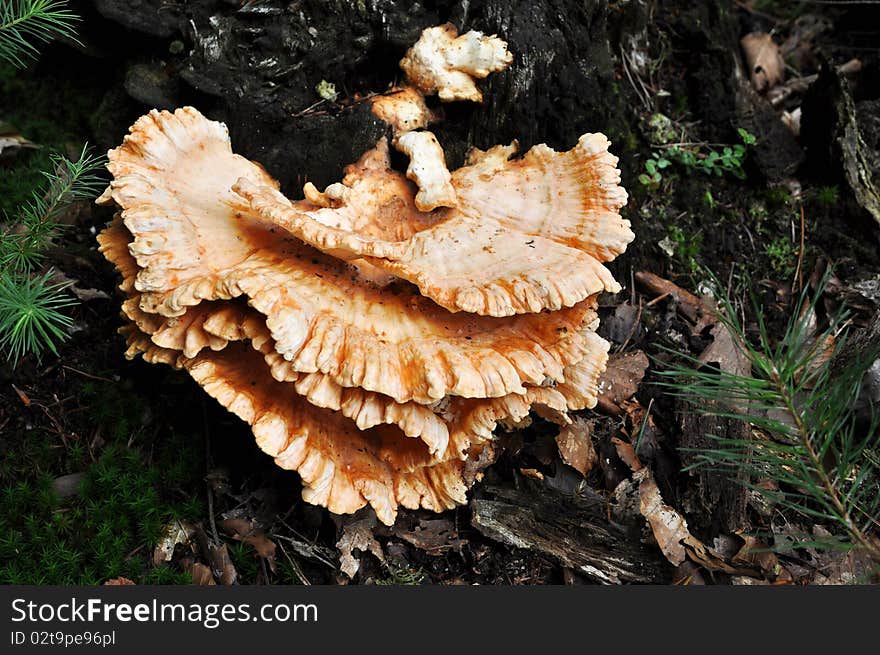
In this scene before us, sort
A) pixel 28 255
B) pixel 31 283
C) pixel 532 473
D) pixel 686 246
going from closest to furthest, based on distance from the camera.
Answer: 1. pixel 31 283
2. pixel 28 255
3. pixel 532 473
4. pixel 686 246

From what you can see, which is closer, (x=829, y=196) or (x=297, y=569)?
(x=297, y=569)

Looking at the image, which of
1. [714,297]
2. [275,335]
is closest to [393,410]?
[275,335]

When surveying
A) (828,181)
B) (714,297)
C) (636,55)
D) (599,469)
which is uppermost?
(636,55)

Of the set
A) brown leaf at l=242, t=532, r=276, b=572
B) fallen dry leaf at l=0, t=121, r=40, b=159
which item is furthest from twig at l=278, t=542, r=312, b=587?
fallen dry leaf at l=0, t=121, r=40, b=159

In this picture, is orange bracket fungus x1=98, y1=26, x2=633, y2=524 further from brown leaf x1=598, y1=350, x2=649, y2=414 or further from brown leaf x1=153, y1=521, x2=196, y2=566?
brown leaf x1=153, y1=521, x2=196, y2=566

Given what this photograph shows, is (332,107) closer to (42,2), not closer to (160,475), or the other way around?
(42,2)

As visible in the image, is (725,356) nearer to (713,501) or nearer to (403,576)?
(713,501)

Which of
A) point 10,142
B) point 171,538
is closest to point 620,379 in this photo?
point 171,538
